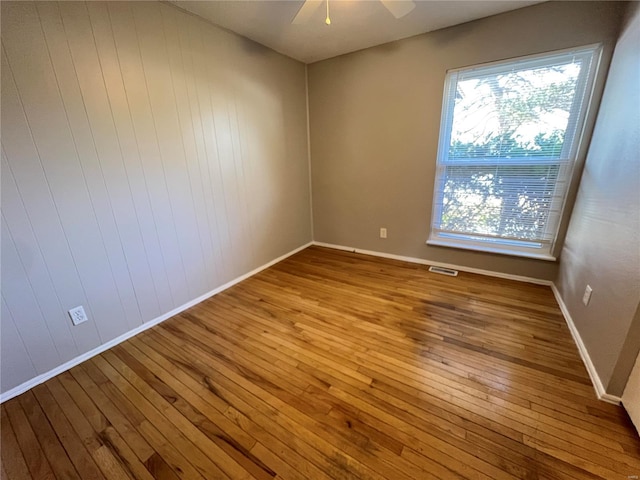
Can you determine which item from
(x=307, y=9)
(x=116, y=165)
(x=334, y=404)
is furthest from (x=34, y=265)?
(x=307, y=9)

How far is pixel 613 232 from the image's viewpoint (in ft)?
4.83

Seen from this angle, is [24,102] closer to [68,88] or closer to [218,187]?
[68,88]

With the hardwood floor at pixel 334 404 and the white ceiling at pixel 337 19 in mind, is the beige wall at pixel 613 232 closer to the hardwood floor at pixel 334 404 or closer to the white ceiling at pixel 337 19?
the hardwood floor at pixel 334 404

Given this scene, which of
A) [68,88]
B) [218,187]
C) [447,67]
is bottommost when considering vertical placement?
[218,187]

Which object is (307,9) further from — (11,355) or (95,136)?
(11,355)

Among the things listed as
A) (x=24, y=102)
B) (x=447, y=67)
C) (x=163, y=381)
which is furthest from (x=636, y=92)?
(x=24, y=102)

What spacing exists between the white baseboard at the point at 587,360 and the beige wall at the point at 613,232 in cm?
3

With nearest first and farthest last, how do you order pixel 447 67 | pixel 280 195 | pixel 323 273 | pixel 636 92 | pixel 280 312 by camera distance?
pixel 636 92, pixel 280 312, pixel 447 67, pixel 323 273, pixel 280 195

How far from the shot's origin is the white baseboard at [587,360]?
1354 millimetres

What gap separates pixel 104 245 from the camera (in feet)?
5.94

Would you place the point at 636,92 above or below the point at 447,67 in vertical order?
below

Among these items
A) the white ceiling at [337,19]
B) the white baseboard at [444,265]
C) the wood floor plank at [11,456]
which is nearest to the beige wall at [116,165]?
the white ceiling at [337,19]

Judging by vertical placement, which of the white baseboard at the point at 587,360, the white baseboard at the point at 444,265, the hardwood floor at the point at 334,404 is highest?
the white baseboard at the point at 444,265

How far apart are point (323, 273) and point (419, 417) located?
1.81m
